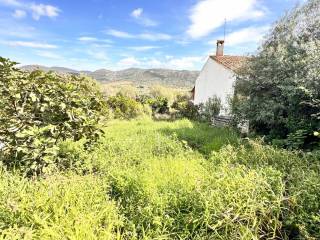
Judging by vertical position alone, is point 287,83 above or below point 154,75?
below

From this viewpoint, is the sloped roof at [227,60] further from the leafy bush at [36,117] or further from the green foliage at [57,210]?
the green foliage at [57,210]

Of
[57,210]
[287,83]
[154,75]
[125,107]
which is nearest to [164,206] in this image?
[57,210]

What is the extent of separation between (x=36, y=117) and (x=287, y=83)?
7.41 metres

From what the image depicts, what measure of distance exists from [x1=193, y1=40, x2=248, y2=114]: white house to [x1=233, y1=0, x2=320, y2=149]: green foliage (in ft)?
30.7

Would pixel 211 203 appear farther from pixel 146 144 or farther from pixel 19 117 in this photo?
pixel 146 144

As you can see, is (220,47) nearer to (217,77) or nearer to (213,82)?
(213,82)

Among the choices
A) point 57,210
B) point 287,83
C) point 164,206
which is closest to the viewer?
point 57,210

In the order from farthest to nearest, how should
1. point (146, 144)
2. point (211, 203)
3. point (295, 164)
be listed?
point (146, 144), point (295, 164), point (211, 203)

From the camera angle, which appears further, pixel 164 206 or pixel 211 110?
pixel 211 110

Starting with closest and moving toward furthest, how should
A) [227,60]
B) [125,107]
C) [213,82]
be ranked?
[125,107], [227,60], [213,82]

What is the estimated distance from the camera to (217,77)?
23.8 meters

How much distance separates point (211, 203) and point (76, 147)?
417cm

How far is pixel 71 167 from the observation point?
19.0 ft

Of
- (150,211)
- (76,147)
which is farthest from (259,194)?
(76,147)
